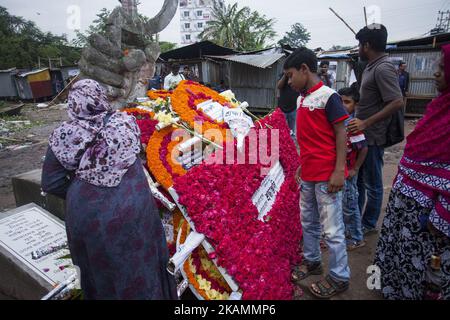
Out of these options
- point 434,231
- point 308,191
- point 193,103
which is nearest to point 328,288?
point 308,191

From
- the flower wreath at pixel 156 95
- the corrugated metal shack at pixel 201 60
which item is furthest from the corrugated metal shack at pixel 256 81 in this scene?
the flower wreath at pixel 156 95

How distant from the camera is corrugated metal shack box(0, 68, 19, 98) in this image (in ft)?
75.6

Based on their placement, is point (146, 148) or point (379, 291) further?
point (146, 148)

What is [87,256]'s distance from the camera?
1.98 m

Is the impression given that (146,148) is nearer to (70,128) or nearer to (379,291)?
(70,128)

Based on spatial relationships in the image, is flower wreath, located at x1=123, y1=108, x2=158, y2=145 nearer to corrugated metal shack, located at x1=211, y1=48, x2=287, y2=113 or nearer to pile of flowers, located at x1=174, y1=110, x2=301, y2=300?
pile of flowers, located at x1=174, y1=110, x2=301, y2=300

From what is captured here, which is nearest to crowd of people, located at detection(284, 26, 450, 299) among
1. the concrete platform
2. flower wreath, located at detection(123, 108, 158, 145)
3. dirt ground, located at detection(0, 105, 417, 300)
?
dirt ground, located at detection(0, 105, 417, 300)

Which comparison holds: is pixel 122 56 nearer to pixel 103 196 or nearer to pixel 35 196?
pixel 35 196

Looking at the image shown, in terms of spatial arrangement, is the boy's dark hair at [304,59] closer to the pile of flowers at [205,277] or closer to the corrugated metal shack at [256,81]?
the pile of flowers at [205,277]

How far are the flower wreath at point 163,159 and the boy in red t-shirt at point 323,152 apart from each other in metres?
1.25

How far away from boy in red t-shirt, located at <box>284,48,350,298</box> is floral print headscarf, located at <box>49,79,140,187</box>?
54.5 inches

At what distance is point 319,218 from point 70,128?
214 cm

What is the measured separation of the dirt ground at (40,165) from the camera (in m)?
2.80

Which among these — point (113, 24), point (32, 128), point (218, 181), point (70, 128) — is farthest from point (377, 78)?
point (32, 128)
